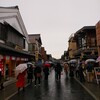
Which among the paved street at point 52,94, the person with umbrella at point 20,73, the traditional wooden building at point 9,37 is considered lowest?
the paved street at point 52,94

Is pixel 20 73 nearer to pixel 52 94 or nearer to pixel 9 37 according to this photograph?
pixel 52 94

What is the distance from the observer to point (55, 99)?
11.3 m

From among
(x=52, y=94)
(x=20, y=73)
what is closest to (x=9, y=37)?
(x=20, y=73)

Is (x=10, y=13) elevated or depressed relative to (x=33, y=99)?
elevated

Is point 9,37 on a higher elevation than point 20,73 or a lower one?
higher

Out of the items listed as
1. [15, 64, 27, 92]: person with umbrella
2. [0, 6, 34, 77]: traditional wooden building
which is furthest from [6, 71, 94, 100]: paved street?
[0, 6, 34, 77]: traditional wooden building

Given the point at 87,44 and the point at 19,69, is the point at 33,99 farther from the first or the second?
the point at 87,44

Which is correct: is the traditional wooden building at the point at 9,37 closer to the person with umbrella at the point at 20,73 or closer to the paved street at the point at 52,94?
the person with umbrella at the point at 20,73

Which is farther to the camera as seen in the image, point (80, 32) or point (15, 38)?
point (80, 32)

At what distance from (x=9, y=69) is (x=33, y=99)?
17.2 metres

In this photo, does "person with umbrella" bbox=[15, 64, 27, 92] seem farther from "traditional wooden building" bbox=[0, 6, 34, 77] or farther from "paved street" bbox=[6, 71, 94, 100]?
"traditional wooden building" bbox=[0, 6, 34, 77]

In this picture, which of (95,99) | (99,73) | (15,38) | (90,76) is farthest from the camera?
(15,38)

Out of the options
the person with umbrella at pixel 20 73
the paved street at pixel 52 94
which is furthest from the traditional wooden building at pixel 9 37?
the paved street at pixel 52 94

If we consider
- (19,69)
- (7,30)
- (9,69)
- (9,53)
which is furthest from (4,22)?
(19,69)
